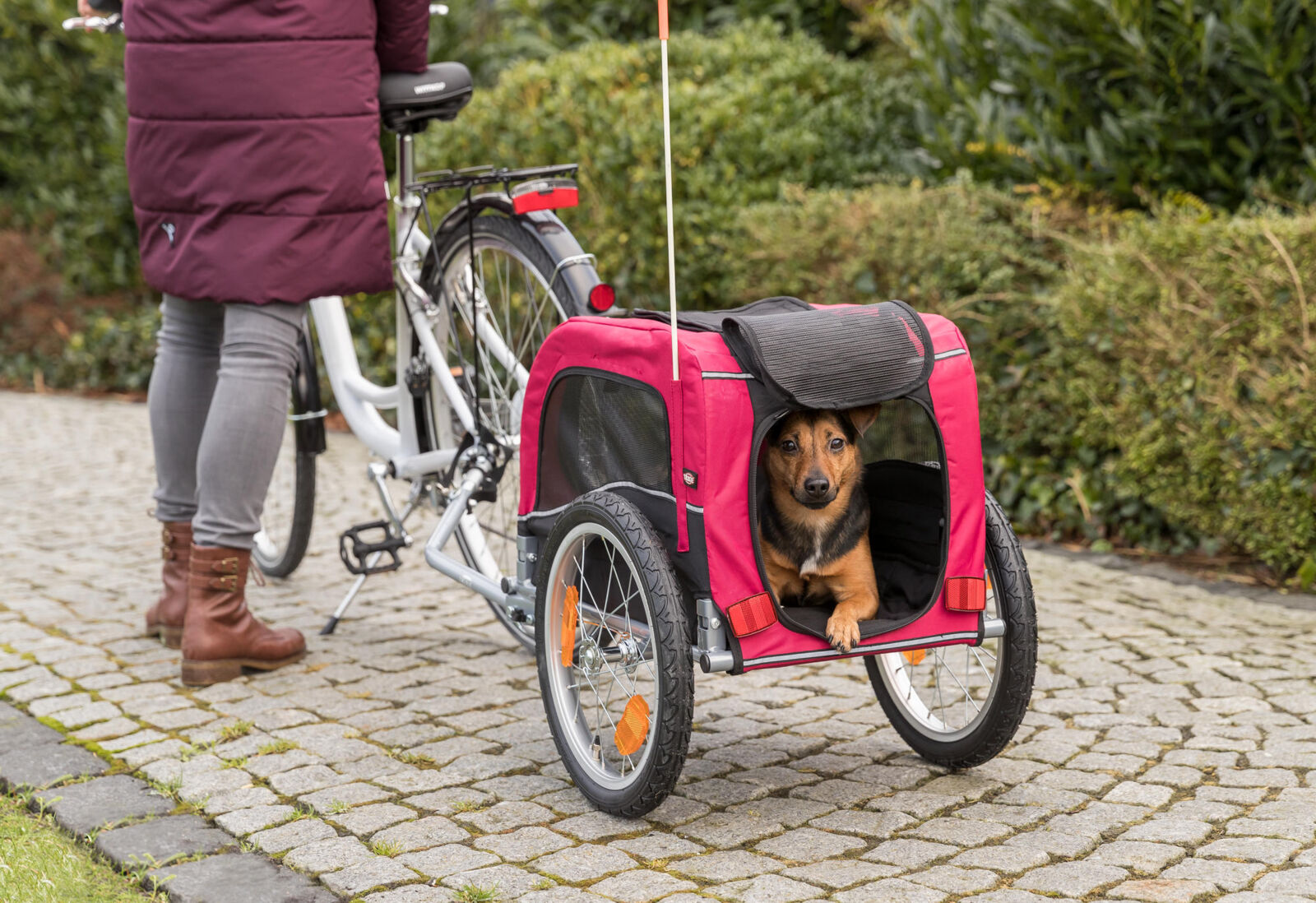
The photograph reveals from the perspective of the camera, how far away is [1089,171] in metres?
5.83

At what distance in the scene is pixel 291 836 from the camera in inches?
119

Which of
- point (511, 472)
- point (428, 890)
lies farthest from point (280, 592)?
point (428, 890)

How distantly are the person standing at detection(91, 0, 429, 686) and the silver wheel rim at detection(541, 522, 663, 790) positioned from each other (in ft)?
3.89

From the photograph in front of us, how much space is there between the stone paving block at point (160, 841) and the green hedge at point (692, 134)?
3955mm

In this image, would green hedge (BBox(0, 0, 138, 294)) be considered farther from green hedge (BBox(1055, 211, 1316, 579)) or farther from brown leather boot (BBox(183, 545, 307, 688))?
green hedge (BBox(1055, 211, 1316, 579))

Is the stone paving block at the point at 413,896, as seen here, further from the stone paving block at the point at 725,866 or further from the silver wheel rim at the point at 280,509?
the silver wheel rim at the point at 280,509

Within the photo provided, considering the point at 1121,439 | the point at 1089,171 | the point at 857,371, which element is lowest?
the point at 1121,439

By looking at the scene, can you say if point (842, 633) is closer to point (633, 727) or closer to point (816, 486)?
point (816, 486)

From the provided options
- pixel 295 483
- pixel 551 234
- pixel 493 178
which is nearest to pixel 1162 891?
pixel 551 234

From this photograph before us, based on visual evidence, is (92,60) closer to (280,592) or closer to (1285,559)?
(280,592)

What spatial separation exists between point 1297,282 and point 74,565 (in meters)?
4.46

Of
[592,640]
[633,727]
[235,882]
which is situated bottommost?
[235,882]

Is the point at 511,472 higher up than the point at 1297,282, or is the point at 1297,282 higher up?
the point at 1297,282

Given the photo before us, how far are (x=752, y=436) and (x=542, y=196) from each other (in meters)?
1.20
